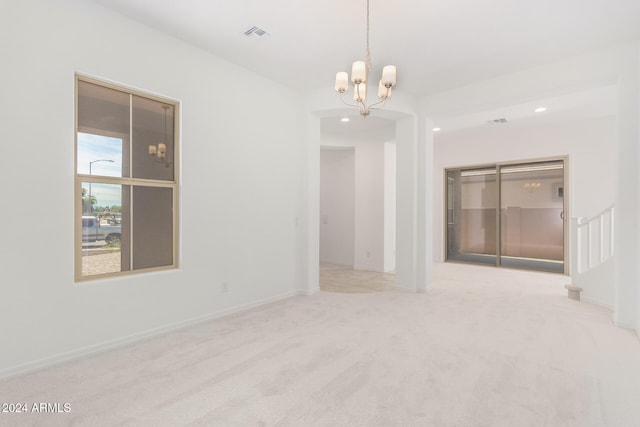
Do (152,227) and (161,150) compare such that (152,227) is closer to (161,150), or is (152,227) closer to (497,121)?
(161,150)

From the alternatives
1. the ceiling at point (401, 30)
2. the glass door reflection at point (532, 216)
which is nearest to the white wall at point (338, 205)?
the ceiling at point (401, 30)

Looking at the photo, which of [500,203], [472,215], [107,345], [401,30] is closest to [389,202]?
[472,215]

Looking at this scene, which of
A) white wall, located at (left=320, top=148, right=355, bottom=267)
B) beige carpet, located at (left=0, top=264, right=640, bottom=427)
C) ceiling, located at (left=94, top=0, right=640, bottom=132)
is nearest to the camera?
beige carpet, located at (left=0, top=264, right=640, bottom=427)

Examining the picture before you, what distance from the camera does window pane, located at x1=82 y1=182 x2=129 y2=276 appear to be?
112 inches

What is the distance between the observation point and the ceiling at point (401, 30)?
280 cm

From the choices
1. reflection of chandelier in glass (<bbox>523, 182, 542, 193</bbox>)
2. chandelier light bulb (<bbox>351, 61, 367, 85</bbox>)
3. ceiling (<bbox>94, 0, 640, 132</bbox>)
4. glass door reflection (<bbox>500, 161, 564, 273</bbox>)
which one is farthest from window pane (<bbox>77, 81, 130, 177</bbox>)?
reflection of chandelier in glass (<bbox>523, 182, 542, 193</bbox>)

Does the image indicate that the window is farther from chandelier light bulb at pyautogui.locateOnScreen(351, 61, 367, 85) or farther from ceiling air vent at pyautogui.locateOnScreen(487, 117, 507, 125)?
ceiling air vent at pyautogui.locateOnScreen(487, 117, 507, 125)

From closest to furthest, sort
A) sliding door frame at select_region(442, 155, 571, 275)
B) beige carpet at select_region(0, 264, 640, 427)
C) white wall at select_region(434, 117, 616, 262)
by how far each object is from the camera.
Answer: beige carpet at select_region(0, 264, 640, 427) < white wall at select_region(434, 117, 616, 262) < sliding door frame at select_region(442, 155, 571, 275)

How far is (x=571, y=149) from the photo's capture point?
625cm

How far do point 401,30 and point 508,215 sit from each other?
19.3 feet

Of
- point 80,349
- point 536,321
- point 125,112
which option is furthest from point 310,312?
point 125,112

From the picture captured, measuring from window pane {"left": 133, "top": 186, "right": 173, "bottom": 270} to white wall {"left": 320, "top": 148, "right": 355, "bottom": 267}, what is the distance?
4515mm

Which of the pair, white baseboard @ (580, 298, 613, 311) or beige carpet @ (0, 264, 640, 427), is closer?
beige carpet @ (0, 264, 640, 427)

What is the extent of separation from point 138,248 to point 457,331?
3410 millimetres
